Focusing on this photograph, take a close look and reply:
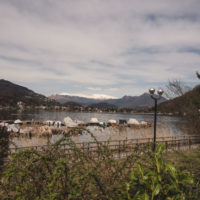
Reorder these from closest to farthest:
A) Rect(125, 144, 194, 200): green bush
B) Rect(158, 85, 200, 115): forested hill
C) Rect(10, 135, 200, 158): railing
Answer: Rect(125, 144, 194, 200): green bush < Rect(10, 135, 200, 158): railing < Rect(158, 85, 200, 115): forested hill

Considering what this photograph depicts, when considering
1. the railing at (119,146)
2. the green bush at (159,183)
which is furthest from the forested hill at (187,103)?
the green bush at (159,183)

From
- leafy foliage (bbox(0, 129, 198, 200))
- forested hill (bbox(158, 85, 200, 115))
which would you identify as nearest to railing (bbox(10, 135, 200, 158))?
leafy foliage (bbox(0, 129, 198, 200))

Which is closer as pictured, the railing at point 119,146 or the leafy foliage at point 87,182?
the leafy foliage at point 87,182

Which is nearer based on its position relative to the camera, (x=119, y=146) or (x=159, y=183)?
(x=159, y=183)

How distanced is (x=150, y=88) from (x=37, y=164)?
11.2 meters

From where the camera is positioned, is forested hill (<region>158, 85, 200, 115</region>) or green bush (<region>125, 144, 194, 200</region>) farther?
forested hill (<region>158, 85, 200, 115</region>)

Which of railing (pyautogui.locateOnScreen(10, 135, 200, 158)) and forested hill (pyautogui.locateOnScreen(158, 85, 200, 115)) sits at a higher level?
forested hill (pyautogui.locateOnScreen(158, 85, 200, 115))

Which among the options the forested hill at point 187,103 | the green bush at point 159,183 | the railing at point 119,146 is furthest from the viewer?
the forested hill at point 187,103

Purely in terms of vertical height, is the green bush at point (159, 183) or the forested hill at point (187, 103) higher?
the forested hill at point (187, 103)

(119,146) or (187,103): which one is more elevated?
(187,103)

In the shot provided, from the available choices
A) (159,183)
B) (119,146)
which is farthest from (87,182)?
(119,146)

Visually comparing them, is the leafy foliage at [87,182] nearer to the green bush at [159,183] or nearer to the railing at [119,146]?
the green bush at [159,183]

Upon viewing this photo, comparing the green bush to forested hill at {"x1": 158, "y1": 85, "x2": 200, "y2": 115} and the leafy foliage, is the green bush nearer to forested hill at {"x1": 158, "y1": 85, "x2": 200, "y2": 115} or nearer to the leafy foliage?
the leafy foliage

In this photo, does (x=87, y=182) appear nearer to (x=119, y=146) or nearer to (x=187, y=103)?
(x=119, y=146)
